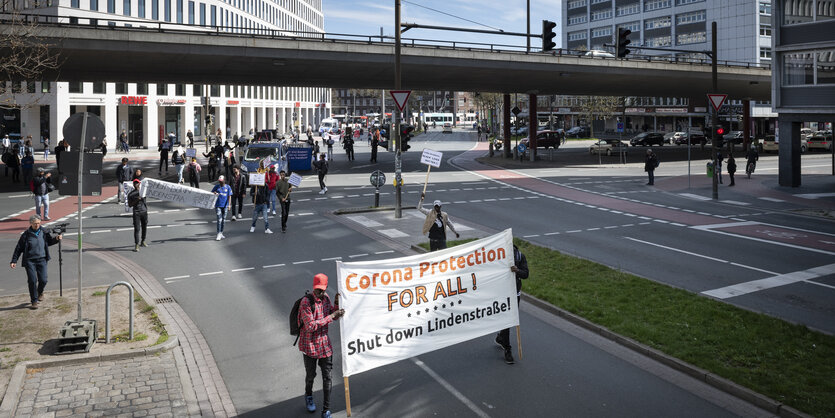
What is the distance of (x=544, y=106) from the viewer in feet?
407

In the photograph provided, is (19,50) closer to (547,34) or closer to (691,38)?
(547,34)

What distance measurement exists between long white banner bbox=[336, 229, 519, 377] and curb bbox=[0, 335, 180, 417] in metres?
3.40

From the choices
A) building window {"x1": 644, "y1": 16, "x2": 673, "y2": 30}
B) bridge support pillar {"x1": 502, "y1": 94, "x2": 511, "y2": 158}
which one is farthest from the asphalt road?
building window {"x1": 644, "y1": 16, "x2": 673, "y2": 30}

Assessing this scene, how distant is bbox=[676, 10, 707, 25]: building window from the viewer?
98.6 meters

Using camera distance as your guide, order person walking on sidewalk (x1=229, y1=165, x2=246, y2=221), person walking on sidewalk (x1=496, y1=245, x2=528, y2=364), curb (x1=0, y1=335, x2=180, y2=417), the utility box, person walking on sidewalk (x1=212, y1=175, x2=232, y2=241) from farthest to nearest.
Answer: person walking on sidewalk (x1=229, y1=165, x2=246, y2=221) < person walking on sidewalk (x1=212, y1=175, x2=232, y2=241) < the utility box < person walking on sidewalk (x1=496, y1=245, x2=528, y2=364) < curb (x1=0, y1=335, x2=180, y2=417)

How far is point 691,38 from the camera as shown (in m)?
101

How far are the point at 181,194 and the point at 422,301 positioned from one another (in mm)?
15140

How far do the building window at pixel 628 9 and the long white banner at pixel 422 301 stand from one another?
111007mm

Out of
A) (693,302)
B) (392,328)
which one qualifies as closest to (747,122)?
(693,302)

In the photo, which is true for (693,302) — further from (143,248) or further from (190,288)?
(143,248)

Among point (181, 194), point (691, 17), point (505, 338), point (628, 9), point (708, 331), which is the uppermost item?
point (628, 9)

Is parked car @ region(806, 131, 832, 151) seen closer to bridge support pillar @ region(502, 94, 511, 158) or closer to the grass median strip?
bridge support pillar @ region(502, 94, 511, 158)

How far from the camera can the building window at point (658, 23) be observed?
10488cm

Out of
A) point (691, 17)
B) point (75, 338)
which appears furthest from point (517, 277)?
point (691, 17)
